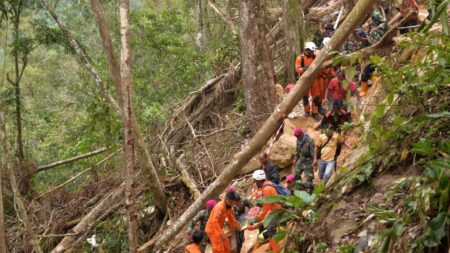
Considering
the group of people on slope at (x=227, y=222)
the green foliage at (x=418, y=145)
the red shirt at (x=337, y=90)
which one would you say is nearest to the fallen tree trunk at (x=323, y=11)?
the red shirt at (x=337, y=90)

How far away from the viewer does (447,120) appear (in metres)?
4.12

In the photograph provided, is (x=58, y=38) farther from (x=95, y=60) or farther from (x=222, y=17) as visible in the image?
(x=222, y=17)

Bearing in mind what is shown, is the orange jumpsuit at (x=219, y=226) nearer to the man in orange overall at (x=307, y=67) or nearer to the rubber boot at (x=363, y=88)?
the man in orange overall at (x=307, y=67)

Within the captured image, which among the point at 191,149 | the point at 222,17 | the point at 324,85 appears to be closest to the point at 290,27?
the point at 324,85

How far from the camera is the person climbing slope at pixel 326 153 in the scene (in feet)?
25.6

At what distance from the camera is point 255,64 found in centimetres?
1065

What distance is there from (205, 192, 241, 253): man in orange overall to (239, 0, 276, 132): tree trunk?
4021mm

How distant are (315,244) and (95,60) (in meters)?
12.7

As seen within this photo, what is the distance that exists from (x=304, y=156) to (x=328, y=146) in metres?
0.41

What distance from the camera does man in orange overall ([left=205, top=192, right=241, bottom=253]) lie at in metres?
6.98

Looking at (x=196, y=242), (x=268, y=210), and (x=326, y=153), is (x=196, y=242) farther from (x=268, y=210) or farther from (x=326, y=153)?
(x=326, y=153)

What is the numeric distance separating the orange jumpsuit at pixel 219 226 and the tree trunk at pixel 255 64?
13.1 ft

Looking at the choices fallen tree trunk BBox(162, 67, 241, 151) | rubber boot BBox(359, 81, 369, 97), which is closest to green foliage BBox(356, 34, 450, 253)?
rubber boot BBox(359, 81, 369, 97)

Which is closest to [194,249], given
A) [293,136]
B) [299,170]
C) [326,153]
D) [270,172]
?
[270,172]
